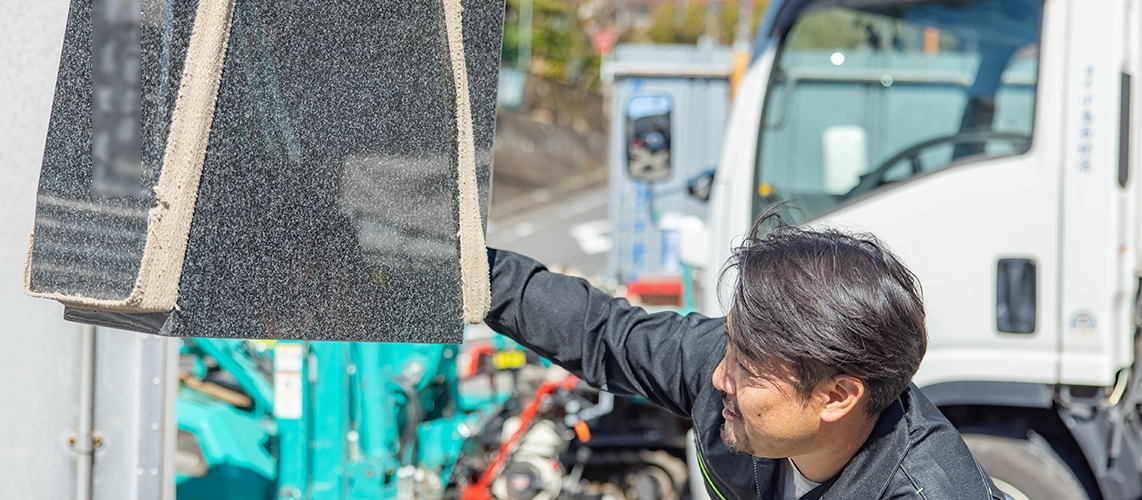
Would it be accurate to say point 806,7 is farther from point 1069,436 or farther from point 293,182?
point 293,182

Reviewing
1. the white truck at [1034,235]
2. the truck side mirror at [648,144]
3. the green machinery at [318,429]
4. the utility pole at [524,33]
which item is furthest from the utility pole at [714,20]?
the green machinery at [318,429]

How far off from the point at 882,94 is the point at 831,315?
2.63m

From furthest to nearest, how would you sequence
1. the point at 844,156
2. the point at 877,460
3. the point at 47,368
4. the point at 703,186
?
1. the point at 703,186
2. the point at 844,156
3. the point at 47,368
4. the point at 877,460

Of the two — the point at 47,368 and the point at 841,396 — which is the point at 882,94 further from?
the point at 47,368

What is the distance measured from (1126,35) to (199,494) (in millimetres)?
3306

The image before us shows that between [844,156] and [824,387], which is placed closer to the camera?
[824,387]

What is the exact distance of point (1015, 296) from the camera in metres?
3.19

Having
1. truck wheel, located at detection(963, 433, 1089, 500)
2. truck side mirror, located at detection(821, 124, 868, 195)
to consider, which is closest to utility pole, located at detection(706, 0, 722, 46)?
truck side mirror, located at detection(821, 124, 868, 195)

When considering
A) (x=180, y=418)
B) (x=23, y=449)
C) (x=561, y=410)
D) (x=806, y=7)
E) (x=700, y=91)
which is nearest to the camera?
(x=23, y=449)

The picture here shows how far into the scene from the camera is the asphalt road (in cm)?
1431

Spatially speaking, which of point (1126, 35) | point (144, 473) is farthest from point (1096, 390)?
point (144, 473)

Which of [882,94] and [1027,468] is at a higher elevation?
[882,94]

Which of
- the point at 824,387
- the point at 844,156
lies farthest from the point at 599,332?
the point at 844,156

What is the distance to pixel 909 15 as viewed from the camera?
3.65 m
